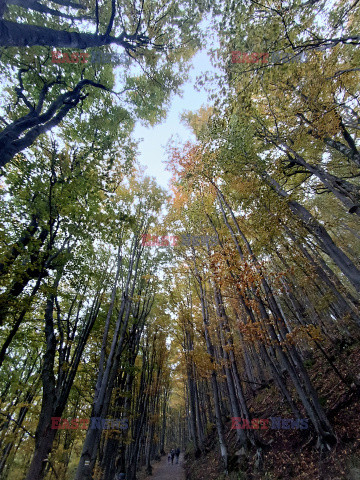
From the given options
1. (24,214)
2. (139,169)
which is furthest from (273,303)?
(139,169)

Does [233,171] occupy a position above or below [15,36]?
above

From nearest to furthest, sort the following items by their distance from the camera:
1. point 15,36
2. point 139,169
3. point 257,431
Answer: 1. point 15,36
2. point 257,431
3. point 139,169

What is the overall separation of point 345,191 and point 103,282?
948cm

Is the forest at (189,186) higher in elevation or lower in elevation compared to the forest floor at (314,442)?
higher

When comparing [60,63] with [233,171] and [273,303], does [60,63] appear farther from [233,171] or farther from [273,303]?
[273,303]

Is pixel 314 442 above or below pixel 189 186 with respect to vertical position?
below

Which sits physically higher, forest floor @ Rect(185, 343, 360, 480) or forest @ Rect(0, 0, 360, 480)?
forest @ Rect(0, 0, 360, 480)

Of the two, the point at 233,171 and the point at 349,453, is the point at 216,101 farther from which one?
the point at 349,453

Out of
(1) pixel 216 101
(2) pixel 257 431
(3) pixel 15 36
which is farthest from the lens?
(2) pixel 257 431

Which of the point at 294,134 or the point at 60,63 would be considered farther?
the point at 294,134

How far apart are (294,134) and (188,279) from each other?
354 inches

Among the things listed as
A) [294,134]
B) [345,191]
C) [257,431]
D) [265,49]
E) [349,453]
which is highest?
[294,134]

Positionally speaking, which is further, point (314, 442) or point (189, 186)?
point (189, 186)

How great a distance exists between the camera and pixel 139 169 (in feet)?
35.3
